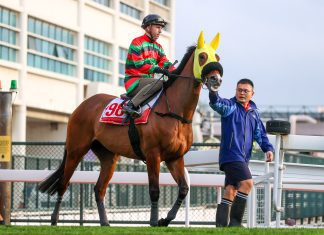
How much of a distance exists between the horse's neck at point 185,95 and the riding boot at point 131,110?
0.41 metres

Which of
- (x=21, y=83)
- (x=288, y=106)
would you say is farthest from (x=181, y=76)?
(x=288, y=106)

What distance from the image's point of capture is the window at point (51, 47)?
4559 centimetres

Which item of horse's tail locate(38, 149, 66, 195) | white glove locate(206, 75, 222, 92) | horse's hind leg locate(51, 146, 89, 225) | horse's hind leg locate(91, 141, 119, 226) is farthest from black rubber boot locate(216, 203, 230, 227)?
horse's tail locate(38, 149, 66, 195)

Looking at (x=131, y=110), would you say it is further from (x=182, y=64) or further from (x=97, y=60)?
(x=97, y=60)

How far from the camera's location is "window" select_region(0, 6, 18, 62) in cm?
4272

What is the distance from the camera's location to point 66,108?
48500 mm

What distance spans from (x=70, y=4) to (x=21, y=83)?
6.29 m

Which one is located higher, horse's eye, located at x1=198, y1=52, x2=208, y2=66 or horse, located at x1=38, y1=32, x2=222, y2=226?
horse's eye, located at x1=198, y1=52, x2=208, y2=66

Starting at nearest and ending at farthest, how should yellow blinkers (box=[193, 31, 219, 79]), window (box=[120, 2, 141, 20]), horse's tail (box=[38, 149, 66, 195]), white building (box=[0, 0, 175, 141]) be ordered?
1. yellow blinkers (box=[193, 31, 219, 79])
2. horse's tail (box=[38, 149, 66, 195])
3. white building (box=[0, 0, 175, 141])
4. window (box=[120, 2, 141, 20])

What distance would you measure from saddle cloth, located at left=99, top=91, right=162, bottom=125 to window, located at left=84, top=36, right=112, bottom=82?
38.9m

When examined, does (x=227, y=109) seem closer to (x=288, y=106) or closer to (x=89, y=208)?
(x=89, y=208)

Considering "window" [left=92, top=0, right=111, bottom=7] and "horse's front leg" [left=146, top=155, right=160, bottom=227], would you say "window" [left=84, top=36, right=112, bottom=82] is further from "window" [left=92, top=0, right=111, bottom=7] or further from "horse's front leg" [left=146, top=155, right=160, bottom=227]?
"horse's front leg" [left=146, top=155, right=160, bottom=227]

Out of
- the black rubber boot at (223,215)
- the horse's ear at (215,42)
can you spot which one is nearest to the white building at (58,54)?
the horse's ear at (215,42)

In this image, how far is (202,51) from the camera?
1088 centimetres
